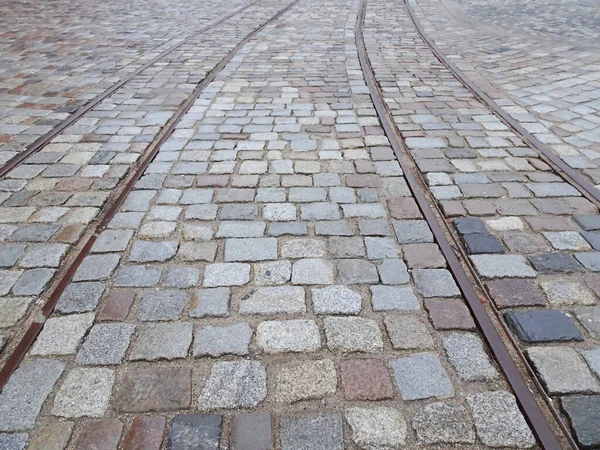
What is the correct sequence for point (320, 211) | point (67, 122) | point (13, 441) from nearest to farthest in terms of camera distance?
point (13, 441) → point (320, 211) → point (67, 122)

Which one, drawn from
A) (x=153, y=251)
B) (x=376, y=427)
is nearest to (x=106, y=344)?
(x=153, y=251)

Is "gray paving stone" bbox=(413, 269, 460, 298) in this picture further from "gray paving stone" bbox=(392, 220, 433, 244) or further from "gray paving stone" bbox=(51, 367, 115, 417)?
"gray paving stone" bbox=(51, 367, 115, 417)

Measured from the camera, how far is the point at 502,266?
9.41 ft

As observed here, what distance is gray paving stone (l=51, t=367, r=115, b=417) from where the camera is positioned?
204 cm

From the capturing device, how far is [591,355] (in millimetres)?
2279

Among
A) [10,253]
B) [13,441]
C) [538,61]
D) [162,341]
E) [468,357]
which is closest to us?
[13,441]

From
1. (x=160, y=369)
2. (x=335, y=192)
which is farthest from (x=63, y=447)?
(x=335, y=192)

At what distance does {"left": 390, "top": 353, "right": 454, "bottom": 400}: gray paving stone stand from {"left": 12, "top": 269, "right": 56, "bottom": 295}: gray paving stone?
6.54 ft

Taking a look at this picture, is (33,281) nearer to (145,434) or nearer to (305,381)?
(145,434)

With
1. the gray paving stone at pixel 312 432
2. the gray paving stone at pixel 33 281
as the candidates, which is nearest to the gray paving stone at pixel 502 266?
the gray paving stone at pixel 312 432

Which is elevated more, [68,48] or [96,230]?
[96,230]

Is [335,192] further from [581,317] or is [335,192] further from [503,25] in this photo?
[503,25]

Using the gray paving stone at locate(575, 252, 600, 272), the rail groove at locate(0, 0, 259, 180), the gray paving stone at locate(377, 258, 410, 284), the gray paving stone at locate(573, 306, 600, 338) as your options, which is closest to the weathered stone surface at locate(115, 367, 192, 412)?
the gray paving stone at locate(377, 258, 410, 284)

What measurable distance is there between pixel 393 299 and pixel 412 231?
72 cm
